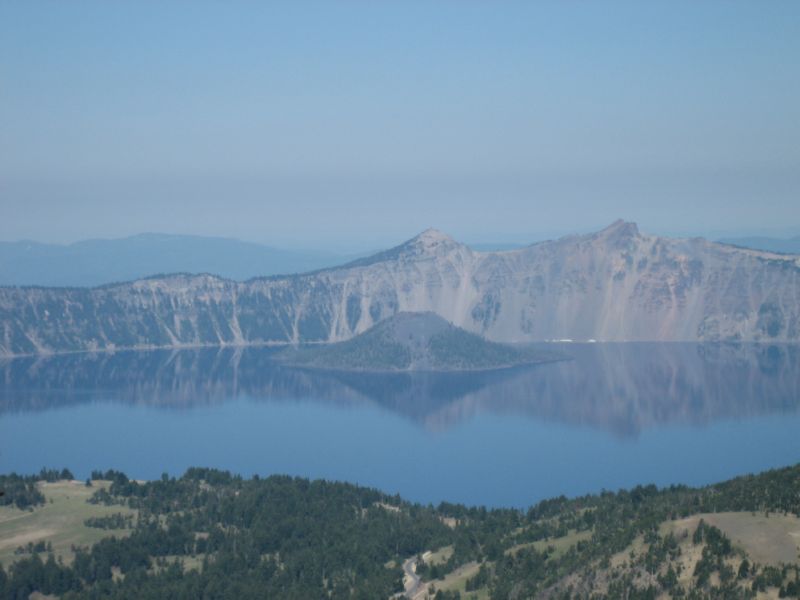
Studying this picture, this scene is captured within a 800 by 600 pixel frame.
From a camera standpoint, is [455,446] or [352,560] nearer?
[352,560]

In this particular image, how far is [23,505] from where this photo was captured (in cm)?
11225

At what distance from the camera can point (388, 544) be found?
97.6 metres

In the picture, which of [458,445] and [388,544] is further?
[458,445]

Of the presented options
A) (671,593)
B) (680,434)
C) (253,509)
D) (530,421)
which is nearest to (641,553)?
(671,593)

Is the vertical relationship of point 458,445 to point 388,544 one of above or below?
→ below

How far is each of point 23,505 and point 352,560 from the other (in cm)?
4027

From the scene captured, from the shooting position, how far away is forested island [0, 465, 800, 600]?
7181 centimetres

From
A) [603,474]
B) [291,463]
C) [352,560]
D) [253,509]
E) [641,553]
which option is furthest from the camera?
[291,463]

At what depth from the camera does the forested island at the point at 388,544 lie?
236 feet

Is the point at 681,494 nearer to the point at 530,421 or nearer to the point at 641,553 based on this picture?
the point at 641,553

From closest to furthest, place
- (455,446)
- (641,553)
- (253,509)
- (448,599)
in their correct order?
(641,553) < (448,599) < (253,509) < (455,446)

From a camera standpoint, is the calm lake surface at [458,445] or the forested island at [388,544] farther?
the calm lake surface at [458,445]

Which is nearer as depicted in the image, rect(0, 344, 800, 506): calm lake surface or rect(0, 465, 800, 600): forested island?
rect(0, 465, 800, 600): forested island

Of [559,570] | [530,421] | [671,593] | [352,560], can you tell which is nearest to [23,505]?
[352,560]
